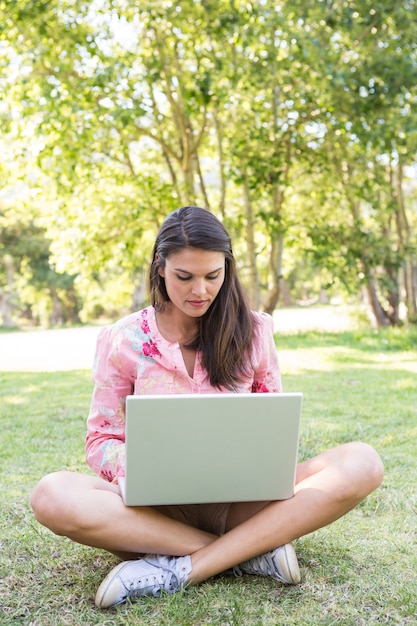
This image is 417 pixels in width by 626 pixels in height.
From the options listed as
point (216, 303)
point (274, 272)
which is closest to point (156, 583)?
point (216, 303)

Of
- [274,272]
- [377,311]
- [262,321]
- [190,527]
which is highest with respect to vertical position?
[274,272]

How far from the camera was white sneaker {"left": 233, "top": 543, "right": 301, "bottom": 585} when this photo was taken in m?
2.14

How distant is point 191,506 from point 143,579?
0.30m

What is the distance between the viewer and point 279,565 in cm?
215

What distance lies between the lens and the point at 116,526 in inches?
82.7

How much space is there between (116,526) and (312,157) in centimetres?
847

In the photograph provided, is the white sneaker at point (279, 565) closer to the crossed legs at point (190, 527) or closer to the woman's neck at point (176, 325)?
the crossed legs at point (190, 527)

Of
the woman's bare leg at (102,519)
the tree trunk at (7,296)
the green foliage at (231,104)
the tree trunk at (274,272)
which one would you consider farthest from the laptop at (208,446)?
the tree trunk at (7,296)

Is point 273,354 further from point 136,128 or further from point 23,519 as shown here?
point 136,128

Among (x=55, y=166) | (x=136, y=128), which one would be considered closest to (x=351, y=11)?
(x=136, y=128)

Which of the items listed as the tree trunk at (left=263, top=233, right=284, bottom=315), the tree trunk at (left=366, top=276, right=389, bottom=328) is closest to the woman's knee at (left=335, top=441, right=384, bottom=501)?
the tree trunk at (left=263, top=233, right=284, bottom=315)

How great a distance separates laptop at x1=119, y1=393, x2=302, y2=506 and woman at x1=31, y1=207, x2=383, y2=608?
0.13 m

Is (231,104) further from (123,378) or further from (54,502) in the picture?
(54,502)

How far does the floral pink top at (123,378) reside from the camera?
2.36 metres
